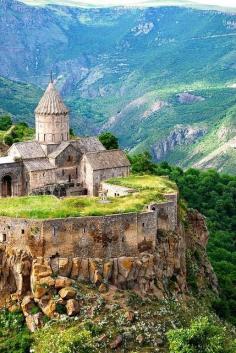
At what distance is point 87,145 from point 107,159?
245cm

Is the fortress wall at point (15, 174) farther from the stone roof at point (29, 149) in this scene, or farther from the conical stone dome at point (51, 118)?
the conical stone dome at point (51, 118)

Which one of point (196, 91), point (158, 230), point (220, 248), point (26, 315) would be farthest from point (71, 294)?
point (196, 91)

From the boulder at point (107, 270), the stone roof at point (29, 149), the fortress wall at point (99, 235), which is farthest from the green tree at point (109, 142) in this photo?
the boulder at point (107, 270)

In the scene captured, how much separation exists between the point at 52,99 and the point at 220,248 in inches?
1065

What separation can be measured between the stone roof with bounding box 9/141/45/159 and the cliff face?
10.6m

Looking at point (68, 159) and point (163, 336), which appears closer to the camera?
point (163, 336)

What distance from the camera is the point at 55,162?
55.0 m

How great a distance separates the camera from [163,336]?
4400 cm

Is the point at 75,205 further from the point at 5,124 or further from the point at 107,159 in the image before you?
the point at 5,124

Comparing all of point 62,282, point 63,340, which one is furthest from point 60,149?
point 63,340

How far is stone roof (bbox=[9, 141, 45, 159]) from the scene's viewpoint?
5481 centimetres

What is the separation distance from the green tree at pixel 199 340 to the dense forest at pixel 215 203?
15986mm

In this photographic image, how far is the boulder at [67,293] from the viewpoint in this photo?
43.6 meters

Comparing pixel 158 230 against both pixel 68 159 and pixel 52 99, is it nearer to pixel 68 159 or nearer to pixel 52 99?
pixel 68 159
